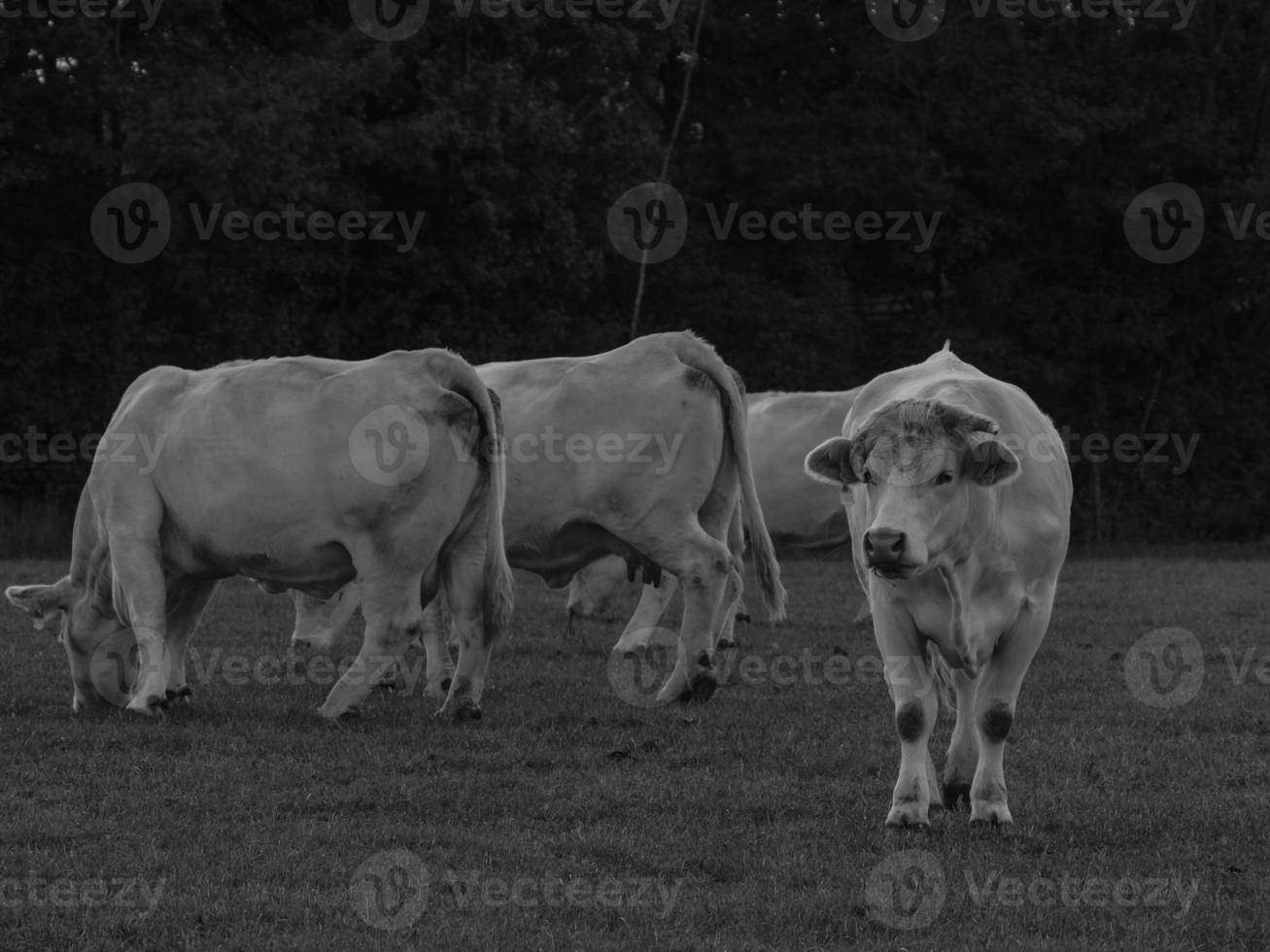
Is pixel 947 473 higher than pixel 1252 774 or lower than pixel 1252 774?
higher

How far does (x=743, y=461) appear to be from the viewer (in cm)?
1038

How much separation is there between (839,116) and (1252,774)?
25629 millimetres

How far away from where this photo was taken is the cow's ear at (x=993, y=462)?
614 cm

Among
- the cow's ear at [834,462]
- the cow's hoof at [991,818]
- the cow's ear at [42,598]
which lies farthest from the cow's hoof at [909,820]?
the cow's ear at [42,598]

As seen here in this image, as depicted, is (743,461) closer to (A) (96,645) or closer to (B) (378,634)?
(B) (378,634)

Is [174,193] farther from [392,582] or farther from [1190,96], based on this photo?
[1190,96]

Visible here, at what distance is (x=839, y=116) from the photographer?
105 feet

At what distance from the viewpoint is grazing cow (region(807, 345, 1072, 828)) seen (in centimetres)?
614

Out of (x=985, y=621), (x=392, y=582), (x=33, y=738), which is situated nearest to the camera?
(x=985, y=621)

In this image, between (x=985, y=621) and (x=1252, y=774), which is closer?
(x=985, y=621)

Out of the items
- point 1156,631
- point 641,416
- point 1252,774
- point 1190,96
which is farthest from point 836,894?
point 1190,96

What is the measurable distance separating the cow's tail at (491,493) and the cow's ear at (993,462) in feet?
11.6

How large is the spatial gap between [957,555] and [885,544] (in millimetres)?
527

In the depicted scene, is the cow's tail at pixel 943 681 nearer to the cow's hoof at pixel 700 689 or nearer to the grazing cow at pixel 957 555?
the grazing cow at pixel 957 555
